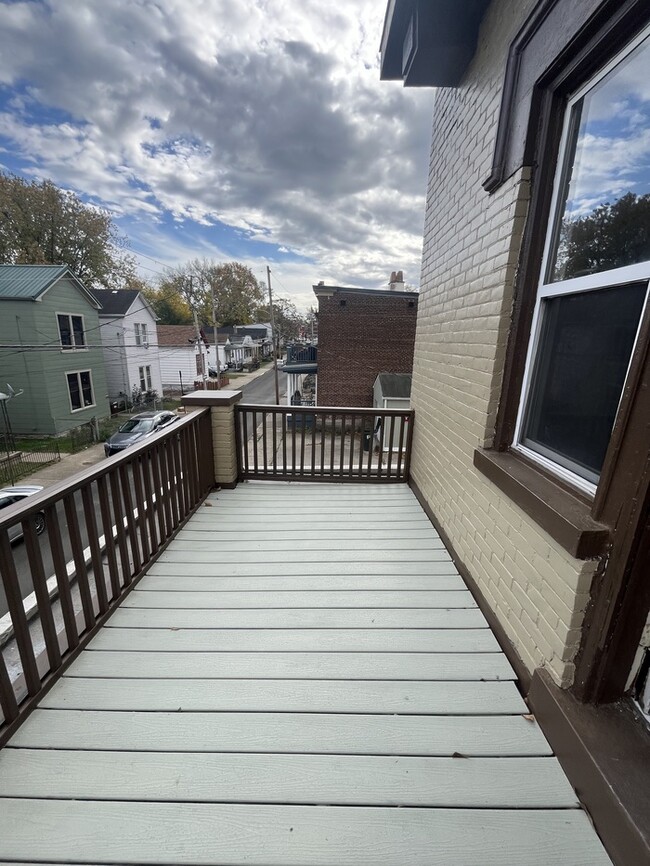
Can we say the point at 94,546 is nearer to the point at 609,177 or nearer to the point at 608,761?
the point at 608,761

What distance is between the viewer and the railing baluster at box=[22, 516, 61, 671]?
1293mm

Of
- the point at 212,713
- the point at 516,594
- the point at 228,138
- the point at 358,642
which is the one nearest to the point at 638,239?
the point at 516,594

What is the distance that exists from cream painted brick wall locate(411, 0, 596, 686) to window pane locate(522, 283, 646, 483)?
26 cm

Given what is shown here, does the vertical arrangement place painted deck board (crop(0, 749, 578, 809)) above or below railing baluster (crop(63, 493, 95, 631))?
below

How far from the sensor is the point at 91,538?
1.68 metres

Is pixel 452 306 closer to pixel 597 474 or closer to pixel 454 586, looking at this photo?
pixel 597 474

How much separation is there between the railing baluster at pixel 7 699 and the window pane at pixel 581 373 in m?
2.21

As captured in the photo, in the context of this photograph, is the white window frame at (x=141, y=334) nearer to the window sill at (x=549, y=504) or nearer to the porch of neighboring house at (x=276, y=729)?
the porch of neighboring house at (x=276, y=729)

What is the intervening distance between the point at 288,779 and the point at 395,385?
11.9 metres

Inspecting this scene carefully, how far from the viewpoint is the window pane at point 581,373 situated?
1.20m

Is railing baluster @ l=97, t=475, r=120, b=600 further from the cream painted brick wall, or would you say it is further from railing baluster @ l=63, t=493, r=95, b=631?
the cream painted brick wall

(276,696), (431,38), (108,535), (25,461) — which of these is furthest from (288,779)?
(25,461)

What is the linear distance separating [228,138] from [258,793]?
10.9 m

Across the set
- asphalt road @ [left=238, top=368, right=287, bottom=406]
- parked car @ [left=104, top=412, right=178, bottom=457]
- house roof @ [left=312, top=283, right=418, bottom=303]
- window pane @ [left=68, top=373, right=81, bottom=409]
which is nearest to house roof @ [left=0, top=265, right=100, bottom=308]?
window pane @ [left=68, top=373, right=81, bottom=409]
